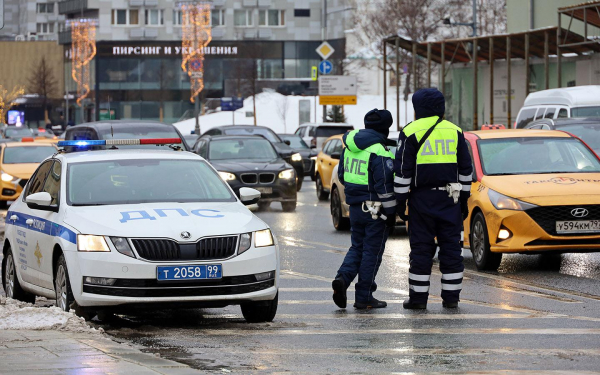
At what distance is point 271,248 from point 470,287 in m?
3.02

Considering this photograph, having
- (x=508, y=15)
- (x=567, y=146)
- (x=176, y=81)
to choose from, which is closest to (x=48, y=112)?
(x=176, y=81)

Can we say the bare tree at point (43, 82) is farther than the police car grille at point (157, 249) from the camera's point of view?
Yes

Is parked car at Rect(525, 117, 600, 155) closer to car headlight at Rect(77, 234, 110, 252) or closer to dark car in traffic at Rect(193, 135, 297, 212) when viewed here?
dark car in traffic at Rect(193, 135, 297, 212)

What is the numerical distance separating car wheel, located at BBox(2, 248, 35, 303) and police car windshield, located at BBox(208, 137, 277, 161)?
13788 mm

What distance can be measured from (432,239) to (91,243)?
286 centimetres

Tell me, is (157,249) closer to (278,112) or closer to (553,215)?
(553,215)

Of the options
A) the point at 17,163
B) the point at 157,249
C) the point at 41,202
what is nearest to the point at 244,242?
the point at 157,249

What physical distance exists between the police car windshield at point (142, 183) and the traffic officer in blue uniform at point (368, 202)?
1072mm

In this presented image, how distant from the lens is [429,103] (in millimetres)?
10062

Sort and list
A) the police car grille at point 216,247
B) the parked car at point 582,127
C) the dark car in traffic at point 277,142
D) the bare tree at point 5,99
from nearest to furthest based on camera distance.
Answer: the police car grille at point 216,247
the bare tree at point 5,99
the parked car at point 582,127
the dark car in traffic at point 277,142

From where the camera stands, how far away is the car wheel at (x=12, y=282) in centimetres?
1076

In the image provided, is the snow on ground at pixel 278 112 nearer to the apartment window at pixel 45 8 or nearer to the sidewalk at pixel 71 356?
the apartment window at pixel 45 8

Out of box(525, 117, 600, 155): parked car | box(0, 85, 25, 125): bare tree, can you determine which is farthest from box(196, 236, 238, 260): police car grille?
box(525, 117, 600, 155): parked car

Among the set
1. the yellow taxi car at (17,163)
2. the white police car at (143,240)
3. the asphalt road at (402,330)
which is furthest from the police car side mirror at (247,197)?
the yellow taxi car at (17,163)
